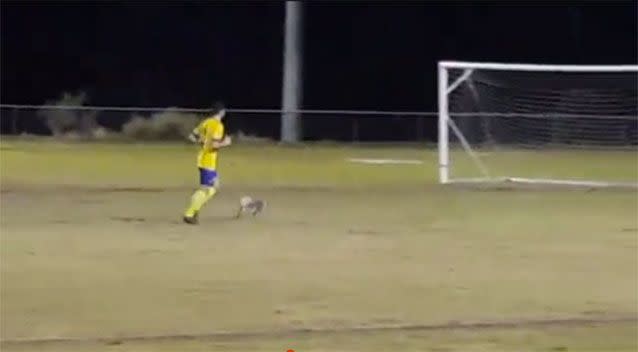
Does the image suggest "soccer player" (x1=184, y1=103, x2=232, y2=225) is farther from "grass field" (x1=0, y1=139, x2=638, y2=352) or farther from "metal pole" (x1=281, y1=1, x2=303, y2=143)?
"metal pole" (x1=281, y1=1, x2=303, y2=143)

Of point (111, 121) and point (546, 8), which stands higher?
point (546, 8)

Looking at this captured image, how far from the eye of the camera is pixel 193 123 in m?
50.6

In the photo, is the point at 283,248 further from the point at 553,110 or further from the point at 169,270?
the point at 553,110

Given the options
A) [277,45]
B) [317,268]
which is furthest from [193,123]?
[317,268]

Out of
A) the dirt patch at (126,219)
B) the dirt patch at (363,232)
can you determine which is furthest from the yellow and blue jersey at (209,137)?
the dirt patch at (363,232)

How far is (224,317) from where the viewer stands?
1291cm

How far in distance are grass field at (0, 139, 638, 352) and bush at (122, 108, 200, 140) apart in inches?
684

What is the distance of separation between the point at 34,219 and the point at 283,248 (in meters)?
5.01

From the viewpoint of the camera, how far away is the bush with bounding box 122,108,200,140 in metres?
49.6

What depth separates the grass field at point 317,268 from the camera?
12039mm

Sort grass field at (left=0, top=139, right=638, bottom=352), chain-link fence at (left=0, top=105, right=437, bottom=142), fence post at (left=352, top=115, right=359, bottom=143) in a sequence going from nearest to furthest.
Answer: grass field at (left=0, top=139, right=638, bottom=352) < chain-link fence at (left=0, top=105, right=437, bottom=142) < fence post at (left=352, top=115, right=359, bottom=143)

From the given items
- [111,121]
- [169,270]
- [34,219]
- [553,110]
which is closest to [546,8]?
[553,110]

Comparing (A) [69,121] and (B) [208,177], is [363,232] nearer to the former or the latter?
(B) [208,177]

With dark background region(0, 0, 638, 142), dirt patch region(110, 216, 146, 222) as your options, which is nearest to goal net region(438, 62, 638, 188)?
dark background region(0, 0, 638, 142)
